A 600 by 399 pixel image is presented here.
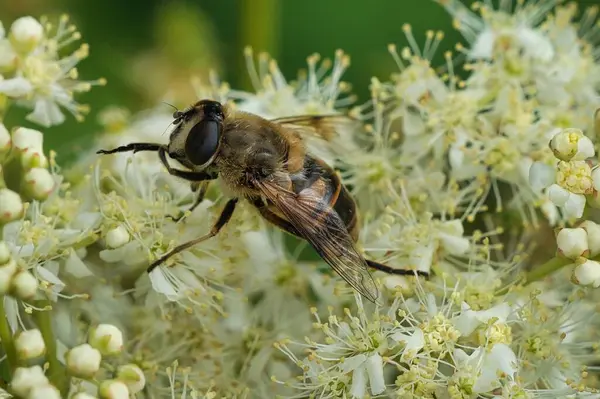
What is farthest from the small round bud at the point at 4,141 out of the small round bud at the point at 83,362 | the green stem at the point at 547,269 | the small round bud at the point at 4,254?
the green stem at the point at 547,269

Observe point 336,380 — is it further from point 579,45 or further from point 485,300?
point 579,45

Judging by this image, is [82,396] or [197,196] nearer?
[82,396]

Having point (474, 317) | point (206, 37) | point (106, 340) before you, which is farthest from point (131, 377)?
point (206, 37)

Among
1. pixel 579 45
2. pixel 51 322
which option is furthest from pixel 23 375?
pixel 579 45

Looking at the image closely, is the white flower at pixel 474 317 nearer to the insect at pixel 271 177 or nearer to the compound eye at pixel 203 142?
the insect at pixel 271 177

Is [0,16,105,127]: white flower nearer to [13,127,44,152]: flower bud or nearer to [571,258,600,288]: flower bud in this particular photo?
[13,127,44,152]: flower bud

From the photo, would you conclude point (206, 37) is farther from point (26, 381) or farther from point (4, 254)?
point (26, 381)

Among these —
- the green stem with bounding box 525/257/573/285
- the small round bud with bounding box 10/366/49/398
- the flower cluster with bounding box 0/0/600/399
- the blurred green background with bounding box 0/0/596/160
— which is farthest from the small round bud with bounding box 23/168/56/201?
the green stem with bounding box 525/257/573/285
